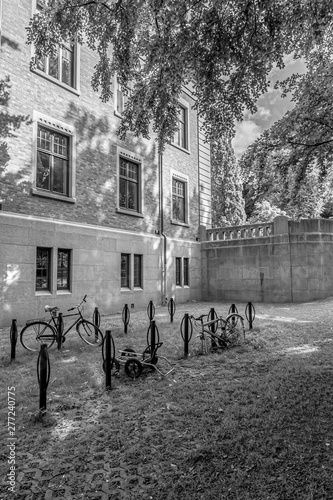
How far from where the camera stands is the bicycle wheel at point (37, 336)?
713 centimetres

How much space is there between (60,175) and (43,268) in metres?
3.47

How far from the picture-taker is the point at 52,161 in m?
11.7

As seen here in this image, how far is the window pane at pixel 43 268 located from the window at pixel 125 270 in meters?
3.62

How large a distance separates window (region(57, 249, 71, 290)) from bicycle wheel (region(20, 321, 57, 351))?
4.13m

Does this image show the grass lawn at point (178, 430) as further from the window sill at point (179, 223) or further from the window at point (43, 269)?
the window sill at point (179, 223)

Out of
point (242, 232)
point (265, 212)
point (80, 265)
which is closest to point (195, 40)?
point (80, 265)

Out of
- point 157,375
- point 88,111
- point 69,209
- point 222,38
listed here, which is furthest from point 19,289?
point 222,38

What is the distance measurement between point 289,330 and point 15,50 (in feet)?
40.2

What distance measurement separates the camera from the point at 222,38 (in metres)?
4.39

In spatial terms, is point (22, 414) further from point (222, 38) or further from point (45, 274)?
point (45, 274)

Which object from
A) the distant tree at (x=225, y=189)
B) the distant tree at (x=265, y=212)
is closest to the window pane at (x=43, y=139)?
the distant tree at (x=225, y=189)

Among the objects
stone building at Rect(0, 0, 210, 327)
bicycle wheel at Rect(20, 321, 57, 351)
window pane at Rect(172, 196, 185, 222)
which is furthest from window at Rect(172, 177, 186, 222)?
bicycle wheel at Rect(20, 321, 57, 351)

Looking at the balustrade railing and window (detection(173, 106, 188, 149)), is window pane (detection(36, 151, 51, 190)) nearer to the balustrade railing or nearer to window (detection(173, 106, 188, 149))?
window (detection(173, 106, 188, 149))

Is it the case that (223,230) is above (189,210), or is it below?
below
